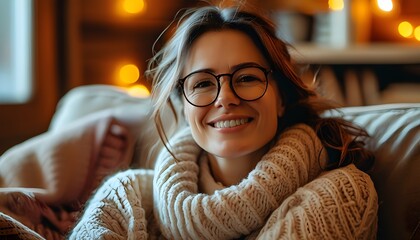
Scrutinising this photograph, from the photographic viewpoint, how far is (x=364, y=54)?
294 centimetres

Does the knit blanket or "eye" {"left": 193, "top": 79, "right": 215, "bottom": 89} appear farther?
the knit blanket

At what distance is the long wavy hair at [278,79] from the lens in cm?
117

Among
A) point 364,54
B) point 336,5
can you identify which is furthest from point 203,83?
point 336,5

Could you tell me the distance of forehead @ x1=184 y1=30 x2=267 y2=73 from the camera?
3.75 ft

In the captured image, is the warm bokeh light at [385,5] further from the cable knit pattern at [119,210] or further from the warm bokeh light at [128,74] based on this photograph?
the cable knit pattern at [119,210]

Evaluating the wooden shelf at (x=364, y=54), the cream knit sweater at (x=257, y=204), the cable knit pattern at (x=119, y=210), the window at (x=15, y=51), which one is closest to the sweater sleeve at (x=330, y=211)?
the cream knit sweater at (x=257, y=204)

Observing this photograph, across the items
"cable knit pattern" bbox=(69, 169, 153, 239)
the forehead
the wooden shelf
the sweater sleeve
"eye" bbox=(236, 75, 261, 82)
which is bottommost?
"cable knit pattern" bbox=(69, 169, 153, 239)

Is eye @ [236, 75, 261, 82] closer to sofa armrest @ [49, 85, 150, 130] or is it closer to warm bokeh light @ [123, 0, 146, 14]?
sofa armrest @ [49, 85, 150, 130]

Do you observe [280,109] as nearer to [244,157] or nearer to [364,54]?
[244,157]

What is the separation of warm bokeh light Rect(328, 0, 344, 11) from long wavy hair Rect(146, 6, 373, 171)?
1.85 meters

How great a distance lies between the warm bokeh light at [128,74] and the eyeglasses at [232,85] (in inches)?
87.0

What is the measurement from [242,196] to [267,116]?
0.58 feet

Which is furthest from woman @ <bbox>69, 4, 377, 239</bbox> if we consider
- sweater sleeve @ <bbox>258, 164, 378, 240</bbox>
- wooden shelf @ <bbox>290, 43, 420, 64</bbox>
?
wooden shelf @ <bbox>290, 43, 420, 64</bbox>

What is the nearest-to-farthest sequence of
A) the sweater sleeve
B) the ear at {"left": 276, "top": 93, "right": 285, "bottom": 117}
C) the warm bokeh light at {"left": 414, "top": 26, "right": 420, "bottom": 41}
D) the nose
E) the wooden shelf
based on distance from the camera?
the sweater sleeve < the nose < the ear at {"left": 276, "top": 93, "right": 285, "bottom": 117} < the wooden shelf < the warm bokeh light at {"left": 414, "top": 26, "right": 420, "bottom": 41}
